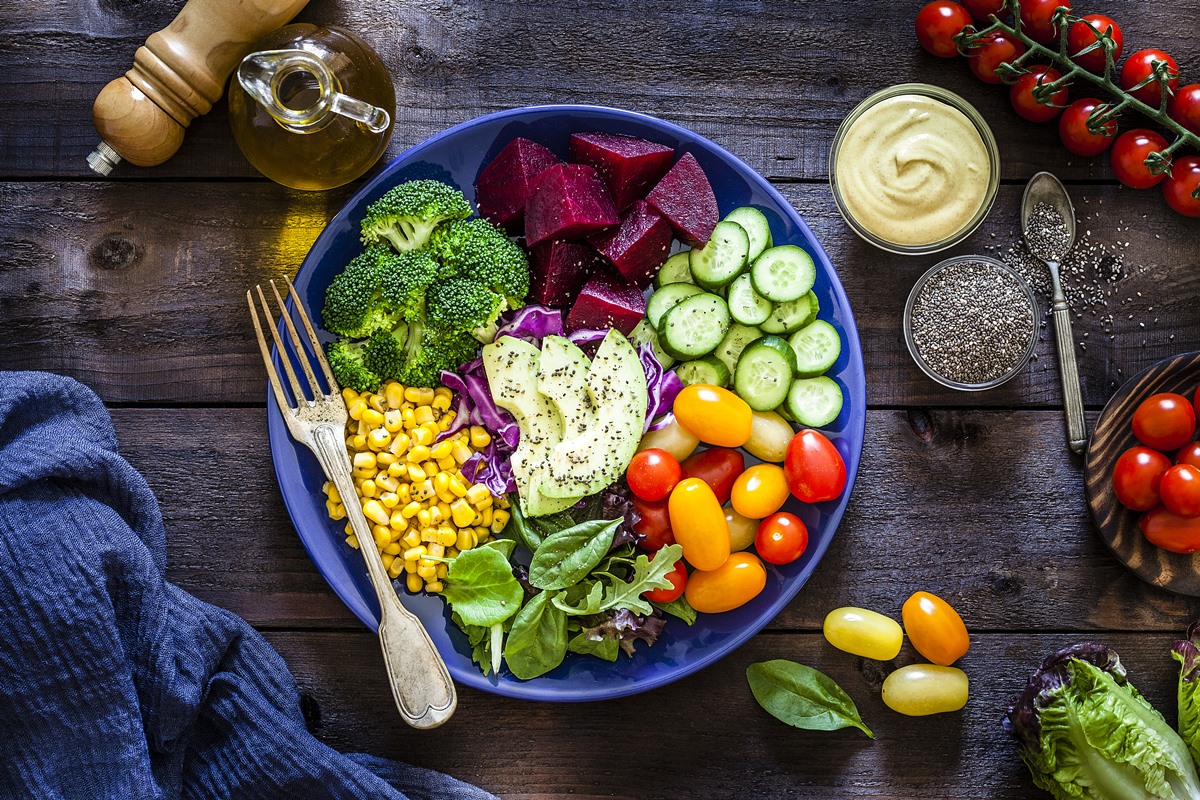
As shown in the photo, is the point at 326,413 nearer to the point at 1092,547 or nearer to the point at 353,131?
the point at 353,131

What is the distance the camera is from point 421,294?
2.27 meters

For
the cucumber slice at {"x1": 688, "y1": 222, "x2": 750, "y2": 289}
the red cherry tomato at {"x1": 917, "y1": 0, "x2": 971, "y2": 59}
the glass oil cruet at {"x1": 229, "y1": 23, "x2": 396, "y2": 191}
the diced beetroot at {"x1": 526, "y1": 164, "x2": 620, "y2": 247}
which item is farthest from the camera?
the red cherry tomato at {"x1": 917, "y1": 0, "x2": 971, "y2": 59}

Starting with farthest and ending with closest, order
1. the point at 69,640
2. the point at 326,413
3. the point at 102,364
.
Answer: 1. the point at 102,364
2. the point at 326,413
3. the point at 69,640

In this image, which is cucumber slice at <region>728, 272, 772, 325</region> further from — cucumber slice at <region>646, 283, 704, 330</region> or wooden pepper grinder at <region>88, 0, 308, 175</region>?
wooden pepper grinder at <region>88, 0, 308, 175</region>

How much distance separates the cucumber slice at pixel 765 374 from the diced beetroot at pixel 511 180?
715 millimetres

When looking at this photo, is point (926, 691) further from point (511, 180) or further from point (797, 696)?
point (511, 180)

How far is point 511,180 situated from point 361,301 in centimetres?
50

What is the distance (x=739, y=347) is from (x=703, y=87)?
0.77 m

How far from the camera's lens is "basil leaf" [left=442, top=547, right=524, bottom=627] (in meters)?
2.29

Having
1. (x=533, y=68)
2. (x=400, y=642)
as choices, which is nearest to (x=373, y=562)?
(x=400, y=642)

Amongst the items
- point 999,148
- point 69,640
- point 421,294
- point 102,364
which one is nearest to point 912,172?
point 999,148

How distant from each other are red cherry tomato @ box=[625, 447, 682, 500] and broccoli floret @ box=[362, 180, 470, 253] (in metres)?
0.79

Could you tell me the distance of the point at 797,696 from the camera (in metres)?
2.46

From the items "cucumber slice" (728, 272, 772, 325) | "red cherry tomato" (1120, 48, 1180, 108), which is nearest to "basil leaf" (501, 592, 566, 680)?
"cucumber slice" (728, 272, 772, 325)
